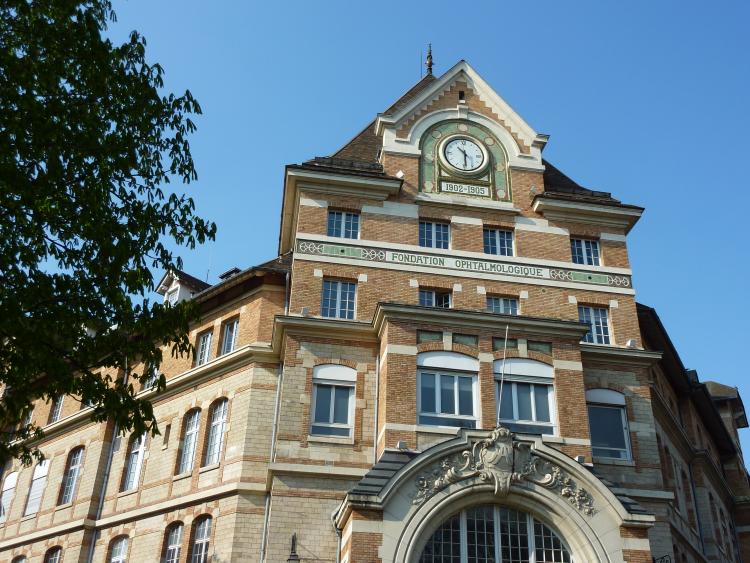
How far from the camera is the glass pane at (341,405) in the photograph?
941 inches

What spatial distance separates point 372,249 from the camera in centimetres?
2647

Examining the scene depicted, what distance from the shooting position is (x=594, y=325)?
26781 millimetres

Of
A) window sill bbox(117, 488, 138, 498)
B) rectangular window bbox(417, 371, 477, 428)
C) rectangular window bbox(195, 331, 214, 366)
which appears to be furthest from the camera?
rectangular window bbox(195, 331, 214, 366)

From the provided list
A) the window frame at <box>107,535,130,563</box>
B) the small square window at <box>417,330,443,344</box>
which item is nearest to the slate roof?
the small square window at <box>417,330,443,344</box>

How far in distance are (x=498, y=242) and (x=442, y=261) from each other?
2300mm

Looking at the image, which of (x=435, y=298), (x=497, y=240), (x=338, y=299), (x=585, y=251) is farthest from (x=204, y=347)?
(x=585, y=251)

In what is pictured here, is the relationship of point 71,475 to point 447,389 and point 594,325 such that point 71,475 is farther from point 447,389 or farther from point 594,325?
point 594,325

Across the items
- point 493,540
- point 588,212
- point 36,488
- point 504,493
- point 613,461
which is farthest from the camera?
point 36,488

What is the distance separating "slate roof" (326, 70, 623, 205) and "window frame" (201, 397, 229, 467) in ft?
27.8

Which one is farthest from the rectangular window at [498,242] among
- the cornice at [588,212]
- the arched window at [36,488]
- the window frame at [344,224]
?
the arched window at [36,488]

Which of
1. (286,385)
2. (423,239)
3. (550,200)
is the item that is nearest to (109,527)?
(286,385)

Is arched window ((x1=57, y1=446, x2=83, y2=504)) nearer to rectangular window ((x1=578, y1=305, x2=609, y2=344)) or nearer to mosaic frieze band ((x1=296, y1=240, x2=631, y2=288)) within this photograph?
mosaic frieze band ((x1=296, y1=240, x2=631, y2=288))

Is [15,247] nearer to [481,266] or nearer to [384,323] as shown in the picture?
[384,323]

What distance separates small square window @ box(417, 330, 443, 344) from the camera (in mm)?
23438
